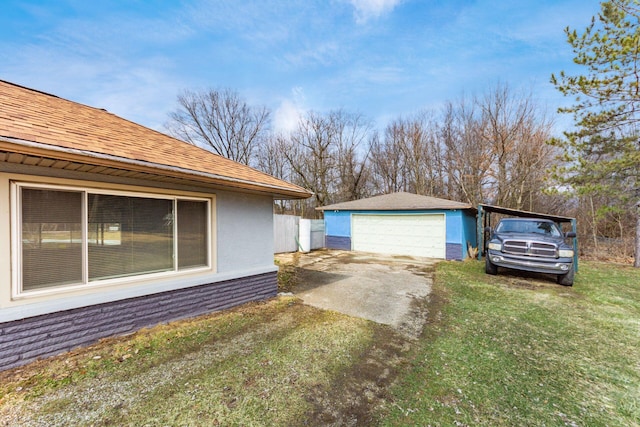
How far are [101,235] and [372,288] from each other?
17.9 feet

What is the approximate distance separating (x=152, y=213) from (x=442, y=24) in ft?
35.1

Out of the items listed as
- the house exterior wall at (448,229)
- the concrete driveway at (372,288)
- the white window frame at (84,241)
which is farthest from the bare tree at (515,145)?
the white window frame at (84,241)

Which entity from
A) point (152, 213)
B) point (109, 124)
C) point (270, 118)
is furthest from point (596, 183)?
point (270, 118)

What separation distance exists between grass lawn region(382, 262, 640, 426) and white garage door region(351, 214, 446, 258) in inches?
227

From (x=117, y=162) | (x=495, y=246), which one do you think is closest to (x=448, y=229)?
(x=495, y=246)

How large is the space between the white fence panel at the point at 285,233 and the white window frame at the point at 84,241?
7.42m

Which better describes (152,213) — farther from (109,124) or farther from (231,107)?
(231,107)

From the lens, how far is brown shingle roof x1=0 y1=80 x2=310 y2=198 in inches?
104

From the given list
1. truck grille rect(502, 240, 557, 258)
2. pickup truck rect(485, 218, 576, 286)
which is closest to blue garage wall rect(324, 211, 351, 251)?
pickup truck rect(485, 218, 576, 286)

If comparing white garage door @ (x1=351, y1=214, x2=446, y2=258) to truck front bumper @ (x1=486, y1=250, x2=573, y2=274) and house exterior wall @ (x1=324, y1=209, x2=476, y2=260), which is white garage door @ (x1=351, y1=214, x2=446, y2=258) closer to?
house exterior wall @ (x1=324, y1=209, x2=476, y2=260)

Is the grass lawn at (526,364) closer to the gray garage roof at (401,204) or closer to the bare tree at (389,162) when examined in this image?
the gray garage roof at (401,204)

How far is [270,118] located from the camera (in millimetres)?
26062

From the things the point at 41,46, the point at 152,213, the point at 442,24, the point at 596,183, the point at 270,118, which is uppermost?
the point at 270,118

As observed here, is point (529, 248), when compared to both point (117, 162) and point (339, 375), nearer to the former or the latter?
point (339, 375)
